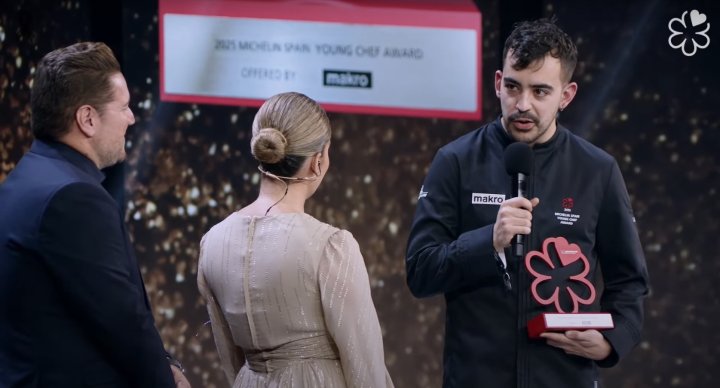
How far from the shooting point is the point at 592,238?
268 cm

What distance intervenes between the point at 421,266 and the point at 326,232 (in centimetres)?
39

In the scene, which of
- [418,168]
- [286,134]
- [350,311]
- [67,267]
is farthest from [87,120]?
[418,168]

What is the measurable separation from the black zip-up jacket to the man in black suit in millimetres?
814

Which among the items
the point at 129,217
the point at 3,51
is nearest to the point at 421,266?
the point at 129,217

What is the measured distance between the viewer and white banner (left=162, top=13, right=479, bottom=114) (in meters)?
4.32

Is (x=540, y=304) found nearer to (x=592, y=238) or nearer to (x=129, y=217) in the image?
(x=592, y=238)

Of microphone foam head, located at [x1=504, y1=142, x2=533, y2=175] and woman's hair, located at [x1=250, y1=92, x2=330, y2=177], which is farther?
microphone foam head, located at [x1=504, y1=142, x2=533, y2=175]

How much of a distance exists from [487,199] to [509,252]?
15cm

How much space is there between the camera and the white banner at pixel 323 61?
4324 mm

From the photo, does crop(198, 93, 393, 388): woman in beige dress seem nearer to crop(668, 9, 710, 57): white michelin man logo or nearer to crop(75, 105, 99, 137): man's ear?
crop(75, 105, 99, 137): man's ear

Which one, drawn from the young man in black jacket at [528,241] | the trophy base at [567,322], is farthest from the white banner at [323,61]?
the trophy base at [567,322]

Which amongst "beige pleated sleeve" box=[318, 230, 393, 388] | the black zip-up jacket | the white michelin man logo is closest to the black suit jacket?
"beige pleated sleeve" box=[318, 230, 393, 388]

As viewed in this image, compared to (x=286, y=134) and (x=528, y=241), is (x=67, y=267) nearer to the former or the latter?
(x=286, y=134)

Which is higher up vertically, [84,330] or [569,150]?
[569,150]
